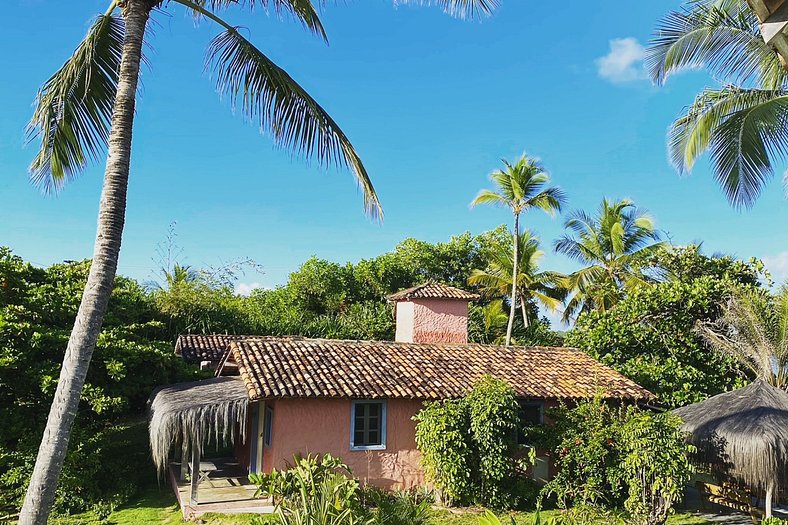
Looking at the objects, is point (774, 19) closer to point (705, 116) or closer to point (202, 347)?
point (705, 116)

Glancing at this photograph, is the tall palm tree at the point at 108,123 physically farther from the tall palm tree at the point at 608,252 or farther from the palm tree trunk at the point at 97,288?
the tall palm tree at the point at 608,252

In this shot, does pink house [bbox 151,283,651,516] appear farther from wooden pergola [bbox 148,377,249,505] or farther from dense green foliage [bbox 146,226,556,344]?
dense green foliage [bbox 146,226,556,344]

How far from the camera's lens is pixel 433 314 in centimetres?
1722

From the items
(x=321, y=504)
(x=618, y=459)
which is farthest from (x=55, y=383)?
(x=618, y=459)

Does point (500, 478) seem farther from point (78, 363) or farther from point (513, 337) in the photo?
point (513, 337)

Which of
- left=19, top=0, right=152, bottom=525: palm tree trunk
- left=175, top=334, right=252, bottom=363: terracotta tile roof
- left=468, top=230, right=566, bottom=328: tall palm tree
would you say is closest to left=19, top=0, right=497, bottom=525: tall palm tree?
left=19, top=0, right=152, bottom=525: palm tree trunk

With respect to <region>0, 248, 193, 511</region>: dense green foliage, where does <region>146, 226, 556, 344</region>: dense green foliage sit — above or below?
above

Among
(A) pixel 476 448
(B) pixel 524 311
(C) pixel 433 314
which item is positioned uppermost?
(B) pixel 524 311

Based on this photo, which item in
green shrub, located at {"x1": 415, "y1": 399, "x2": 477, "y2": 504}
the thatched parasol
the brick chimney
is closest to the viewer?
the thatched parasol

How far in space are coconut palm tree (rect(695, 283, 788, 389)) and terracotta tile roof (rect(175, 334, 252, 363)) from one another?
1486 centimetres

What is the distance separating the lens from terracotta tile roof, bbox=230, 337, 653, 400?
1259cm

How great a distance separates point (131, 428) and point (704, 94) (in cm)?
1798

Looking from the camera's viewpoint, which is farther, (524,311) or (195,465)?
(524,311)

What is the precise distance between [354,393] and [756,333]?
38.0 ft
